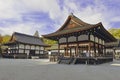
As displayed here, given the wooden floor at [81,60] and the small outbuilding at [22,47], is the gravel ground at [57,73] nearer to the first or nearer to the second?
the wooden floor at [81,60]

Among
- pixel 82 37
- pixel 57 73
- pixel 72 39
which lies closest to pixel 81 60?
pixel 82 37

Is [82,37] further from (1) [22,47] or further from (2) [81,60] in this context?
(1) [22,47]

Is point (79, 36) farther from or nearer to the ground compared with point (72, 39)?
farther from the ground

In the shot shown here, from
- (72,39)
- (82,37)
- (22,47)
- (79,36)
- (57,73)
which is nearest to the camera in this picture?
(57,73)

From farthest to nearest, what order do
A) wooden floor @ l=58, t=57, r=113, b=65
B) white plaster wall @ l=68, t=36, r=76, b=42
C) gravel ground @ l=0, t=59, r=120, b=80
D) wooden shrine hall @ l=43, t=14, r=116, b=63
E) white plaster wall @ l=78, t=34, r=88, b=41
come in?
white plaster wall @ l=68, t=36, r=76, b=42 < white plaster wall @ l=78, t=34, r=88, b=41 < wooden shrine hall @ l=43, t=14, r=116, b=63 < wooden floor @ l=58, t=57, r=113, b=65 < gravel ground @ l=0, t=59, r=120, b=80

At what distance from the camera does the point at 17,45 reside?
4134 centimetres

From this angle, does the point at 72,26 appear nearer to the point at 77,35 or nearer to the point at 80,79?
the point at 77,35

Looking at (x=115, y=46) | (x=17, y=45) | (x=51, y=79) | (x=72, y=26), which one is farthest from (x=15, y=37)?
(x=51, y=79)

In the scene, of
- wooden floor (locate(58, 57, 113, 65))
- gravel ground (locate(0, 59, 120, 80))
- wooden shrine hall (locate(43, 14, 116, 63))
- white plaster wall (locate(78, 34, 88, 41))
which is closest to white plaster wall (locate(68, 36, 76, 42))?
wooden shrine hall (locate(43, 14, 116, 63))

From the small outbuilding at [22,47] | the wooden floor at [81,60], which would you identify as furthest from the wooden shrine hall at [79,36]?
the small outbuilding at [22,47]

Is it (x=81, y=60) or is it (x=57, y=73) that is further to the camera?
(x=81, y=60)

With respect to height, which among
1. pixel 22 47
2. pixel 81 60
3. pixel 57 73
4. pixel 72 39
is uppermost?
pixel 72 39

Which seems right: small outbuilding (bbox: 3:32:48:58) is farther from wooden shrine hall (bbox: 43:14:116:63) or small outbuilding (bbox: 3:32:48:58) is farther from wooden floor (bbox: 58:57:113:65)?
wooden floor (bbox: 58:57:113:65)

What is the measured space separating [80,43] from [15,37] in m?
27.5
